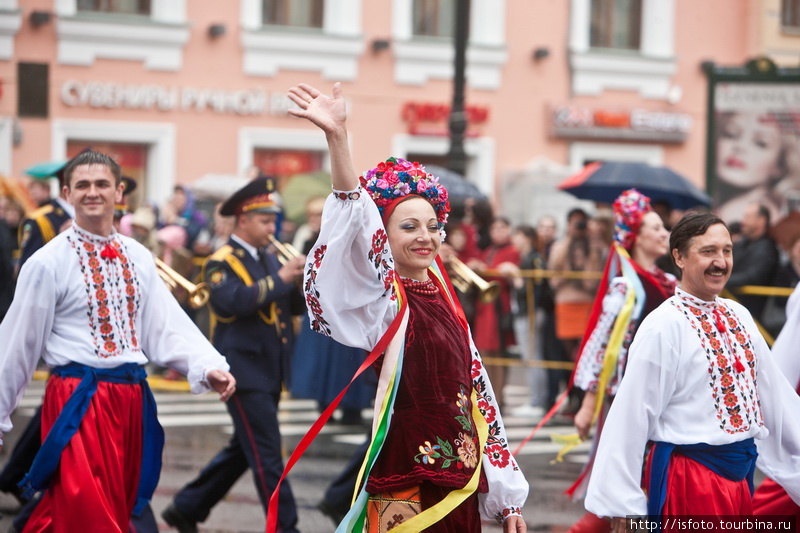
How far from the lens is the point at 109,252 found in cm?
601

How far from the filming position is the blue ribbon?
5.72 metres

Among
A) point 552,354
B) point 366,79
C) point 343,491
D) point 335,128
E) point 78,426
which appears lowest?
point 343,491

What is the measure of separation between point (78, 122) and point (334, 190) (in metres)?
16.4


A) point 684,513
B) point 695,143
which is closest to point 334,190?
point 684,513

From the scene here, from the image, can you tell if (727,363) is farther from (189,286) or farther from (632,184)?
(632,184)

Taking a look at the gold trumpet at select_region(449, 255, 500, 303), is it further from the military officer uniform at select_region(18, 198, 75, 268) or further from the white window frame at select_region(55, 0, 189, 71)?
the white window frame at select_region(55, 0, 189, 71)

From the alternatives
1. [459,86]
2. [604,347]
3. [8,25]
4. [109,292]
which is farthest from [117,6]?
Result: [109,292]

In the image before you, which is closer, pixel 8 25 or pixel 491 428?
pixel 491 428

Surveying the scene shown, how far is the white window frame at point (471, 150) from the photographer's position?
2244cm

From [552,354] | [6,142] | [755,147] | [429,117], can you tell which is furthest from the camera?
[429,117]

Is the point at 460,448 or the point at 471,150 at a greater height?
the point at 471,150

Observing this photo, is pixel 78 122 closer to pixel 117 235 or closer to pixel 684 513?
pixel 117 235

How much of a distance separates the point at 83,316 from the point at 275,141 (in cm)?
1581

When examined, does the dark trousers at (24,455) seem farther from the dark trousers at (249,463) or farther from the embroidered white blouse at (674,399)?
the embroidered white blouse at (674,399)
